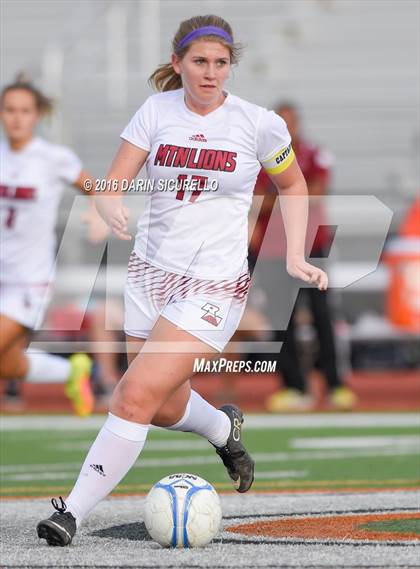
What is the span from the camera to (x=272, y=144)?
5.23m

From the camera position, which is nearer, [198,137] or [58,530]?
[58,530]

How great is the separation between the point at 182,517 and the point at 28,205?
4286mm

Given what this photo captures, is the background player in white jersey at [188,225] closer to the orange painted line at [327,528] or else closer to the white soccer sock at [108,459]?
the white soccer sock at [108,459]

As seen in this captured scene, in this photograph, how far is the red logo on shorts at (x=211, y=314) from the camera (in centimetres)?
508

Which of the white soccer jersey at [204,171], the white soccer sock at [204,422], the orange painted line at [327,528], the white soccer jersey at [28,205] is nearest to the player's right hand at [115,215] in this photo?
the white soccer jersey at [204,171]

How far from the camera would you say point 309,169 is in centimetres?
1162

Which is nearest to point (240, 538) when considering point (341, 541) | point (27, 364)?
point (341, 541)

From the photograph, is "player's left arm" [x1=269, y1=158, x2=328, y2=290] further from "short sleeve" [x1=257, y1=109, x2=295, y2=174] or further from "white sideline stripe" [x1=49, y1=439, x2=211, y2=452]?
"white sideline stripe" [x1=49, y1=439, x2=211, y2=452]

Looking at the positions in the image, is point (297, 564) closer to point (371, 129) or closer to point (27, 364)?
→ point (27, 364)

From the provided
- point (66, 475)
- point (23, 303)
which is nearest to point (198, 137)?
point (66, 475)

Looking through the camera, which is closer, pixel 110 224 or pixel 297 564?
pixel 297 564

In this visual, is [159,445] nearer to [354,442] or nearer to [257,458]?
[257,458]

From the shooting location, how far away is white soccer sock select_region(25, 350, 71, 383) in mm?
9141

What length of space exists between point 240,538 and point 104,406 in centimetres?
819
